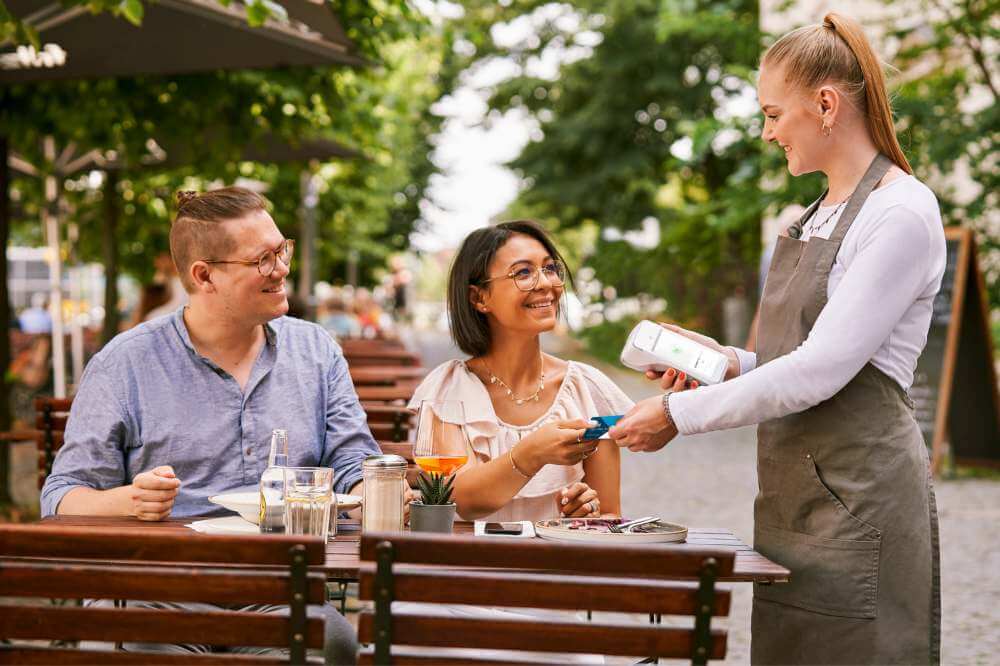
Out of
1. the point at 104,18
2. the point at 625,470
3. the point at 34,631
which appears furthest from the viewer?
the point at 625,470

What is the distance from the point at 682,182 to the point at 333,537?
26.3 metres

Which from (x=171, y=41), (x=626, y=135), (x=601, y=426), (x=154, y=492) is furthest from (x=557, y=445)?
(x=626, y=135)

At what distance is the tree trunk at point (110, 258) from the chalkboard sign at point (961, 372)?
314 inches

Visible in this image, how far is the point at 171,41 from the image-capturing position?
7109 millimetres

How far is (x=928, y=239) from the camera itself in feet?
9.49

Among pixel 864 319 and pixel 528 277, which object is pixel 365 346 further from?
pixel 864 319

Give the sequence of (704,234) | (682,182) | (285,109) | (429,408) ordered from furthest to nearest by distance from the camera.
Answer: (682,182)
(704,234)
(285,109)
(429,408)

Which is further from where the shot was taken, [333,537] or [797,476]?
[333,537]

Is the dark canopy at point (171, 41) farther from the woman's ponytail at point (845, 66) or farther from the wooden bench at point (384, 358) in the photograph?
the woman's ponytail at point (845, 66)

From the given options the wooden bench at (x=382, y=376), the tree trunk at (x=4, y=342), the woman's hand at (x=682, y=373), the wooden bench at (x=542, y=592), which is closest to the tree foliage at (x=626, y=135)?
the tree trunk at (x=4, y=342)

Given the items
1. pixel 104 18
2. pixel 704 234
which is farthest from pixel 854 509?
pixel 704 234

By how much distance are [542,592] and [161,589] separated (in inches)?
28.4

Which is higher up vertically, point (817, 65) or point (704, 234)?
point (704, 234)

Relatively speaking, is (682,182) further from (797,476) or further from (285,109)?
(797,476)
